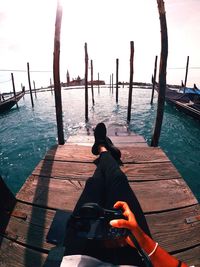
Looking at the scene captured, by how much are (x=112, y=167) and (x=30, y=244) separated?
1017 mm

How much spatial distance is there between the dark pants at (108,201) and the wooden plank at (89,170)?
712 mm

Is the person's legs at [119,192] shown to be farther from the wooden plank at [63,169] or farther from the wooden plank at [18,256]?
the wooden plank at [63,169]

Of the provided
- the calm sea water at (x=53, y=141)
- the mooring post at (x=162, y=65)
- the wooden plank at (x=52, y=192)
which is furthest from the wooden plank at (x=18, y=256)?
the mooring post at (x=162, y=65)

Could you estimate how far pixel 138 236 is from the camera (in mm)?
1062

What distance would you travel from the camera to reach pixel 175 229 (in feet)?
6.08

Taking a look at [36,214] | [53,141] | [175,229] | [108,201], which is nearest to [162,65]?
[175,229]

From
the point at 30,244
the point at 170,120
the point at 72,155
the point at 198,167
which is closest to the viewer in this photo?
the point at 30,244

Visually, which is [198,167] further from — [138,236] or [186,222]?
[138,236]

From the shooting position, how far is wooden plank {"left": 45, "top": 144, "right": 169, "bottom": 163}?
320cm

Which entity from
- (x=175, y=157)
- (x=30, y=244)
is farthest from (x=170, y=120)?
(x=30, y=244)

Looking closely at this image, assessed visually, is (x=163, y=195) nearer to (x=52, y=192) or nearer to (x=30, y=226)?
(x=52, y=192)

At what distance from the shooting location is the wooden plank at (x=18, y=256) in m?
1.53

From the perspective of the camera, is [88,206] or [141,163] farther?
[141,163]

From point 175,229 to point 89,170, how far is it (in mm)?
1399
